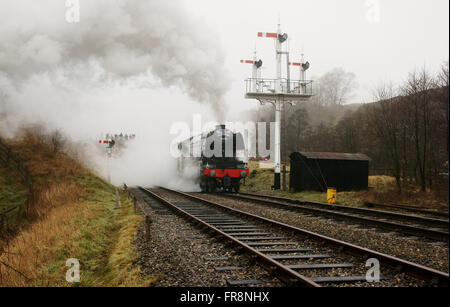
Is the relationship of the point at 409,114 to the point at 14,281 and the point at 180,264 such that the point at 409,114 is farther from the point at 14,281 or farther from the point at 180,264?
the point at 14,281

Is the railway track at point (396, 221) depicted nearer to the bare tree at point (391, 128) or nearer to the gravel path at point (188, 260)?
the gravel path at point (188, 260)

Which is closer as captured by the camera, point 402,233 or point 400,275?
point 400,275

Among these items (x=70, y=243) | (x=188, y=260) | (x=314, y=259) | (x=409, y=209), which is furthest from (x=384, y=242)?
(x=70, y=243)

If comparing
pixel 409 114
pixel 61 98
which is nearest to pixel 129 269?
pixel 409 114

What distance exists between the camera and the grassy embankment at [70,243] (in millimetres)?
5664

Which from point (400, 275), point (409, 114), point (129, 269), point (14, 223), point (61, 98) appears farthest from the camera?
point (61, 98)

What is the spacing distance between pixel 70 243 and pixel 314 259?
15.8 feet

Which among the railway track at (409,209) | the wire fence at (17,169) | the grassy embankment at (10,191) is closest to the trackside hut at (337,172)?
the railway track at (409,209)

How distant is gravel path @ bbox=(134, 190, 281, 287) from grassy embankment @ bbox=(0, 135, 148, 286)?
0.27 metres

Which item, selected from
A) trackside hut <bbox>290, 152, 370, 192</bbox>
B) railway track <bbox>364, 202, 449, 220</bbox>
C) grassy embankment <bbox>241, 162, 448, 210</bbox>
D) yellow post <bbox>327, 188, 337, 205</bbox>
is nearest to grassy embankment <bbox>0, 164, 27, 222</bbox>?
yellow post <bbox>327, 188, 337, 205</bbox>

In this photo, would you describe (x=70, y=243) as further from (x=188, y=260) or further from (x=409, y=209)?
(x=409, y=209)

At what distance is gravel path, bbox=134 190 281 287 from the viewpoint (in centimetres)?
480

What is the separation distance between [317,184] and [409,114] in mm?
6510

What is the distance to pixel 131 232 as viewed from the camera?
Result: 814 cm
